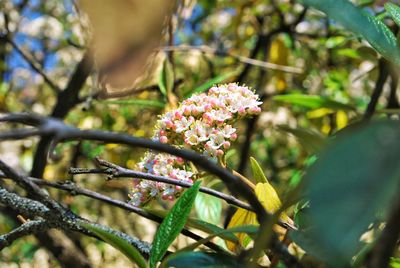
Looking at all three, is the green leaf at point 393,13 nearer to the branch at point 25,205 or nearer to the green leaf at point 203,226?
the green leaf at point 203,226

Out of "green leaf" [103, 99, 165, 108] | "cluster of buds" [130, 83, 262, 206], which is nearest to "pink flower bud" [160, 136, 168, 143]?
"cluster of buds" [130, 83, 262, 206]

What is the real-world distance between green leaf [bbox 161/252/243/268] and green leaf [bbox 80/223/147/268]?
8cm

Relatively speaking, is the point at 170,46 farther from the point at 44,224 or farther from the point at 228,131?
the point at 44,224

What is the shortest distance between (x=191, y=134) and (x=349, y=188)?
516 millimetres

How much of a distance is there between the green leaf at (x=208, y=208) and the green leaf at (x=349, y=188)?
70 centimetres

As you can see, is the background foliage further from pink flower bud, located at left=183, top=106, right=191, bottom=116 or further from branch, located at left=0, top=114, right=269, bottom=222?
pink flower bud, located at left=183, top=106, right=191, bottom=116

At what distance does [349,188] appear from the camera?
0.26m

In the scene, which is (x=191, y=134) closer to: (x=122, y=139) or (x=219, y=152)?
(x=219, y=152)

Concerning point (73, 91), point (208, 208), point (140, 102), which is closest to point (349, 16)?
point (208, 208)

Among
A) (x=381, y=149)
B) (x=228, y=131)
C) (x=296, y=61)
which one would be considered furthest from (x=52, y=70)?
(x=381, y=149)

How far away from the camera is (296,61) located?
2.60m

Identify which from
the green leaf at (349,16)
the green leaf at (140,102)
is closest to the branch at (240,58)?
the green leaf at (140,102)

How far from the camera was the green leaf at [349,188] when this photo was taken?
0.25 metres

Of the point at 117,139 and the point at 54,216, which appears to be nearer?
the point at 117,139
